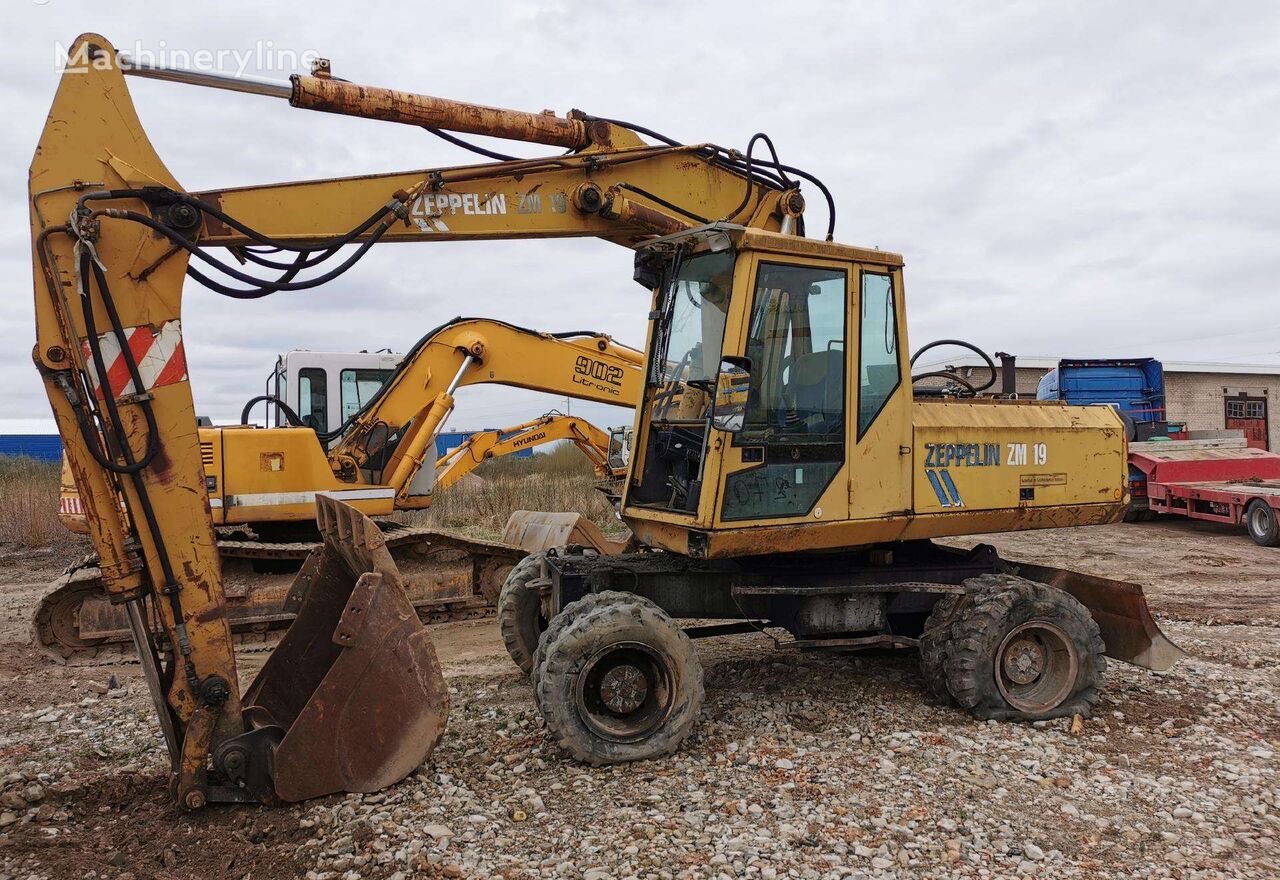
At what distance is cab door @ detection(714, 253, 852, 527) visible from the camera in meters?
4.61

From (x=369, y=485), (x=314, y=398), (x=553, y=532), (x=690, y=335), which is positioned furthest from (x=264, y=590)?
(x=690, y=335)

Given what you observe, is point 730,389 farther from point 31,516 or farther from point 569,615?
point 31,516

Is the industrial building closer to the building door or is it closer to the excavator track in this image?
the building door

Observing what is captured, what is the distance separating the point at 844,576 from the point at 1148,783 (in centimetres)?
177

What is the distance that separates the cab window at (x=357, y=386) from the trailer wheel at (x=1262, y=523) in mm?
11582

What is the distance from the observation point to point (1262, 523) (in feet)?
40.3

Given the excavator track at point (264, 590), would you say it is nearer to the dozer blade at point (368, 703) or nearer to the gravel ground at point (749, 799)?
the gravel ground at point (749, 799)

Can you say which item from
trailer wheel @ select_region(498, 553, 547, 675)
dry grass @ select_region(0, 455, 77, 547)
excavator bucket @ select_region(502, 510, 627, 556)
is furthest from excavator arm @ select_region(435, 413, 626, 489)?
Answer: dry grass @ select_region(0, 455, 77, 547)

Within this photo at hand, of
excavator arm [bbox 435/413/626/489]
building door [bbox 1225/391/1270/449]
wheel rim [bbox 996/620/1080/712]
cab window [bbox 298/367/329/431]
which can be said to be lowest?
wheel rim [bbox 996/620/1080/712]

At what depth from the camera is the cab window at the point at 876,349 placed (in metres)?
4.89

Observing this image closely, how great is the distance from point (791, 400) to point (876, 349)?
24.4 inches

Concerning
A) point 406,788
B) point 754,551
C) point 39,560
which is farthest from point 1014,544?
point 39,560

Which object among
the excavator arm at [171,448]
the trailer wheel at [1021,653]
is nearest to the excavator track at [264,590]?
the excavator arm at [171,448]

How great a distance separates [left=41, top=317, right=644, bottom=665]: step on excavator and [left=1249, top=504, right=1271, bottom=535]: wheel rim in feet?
30.4
